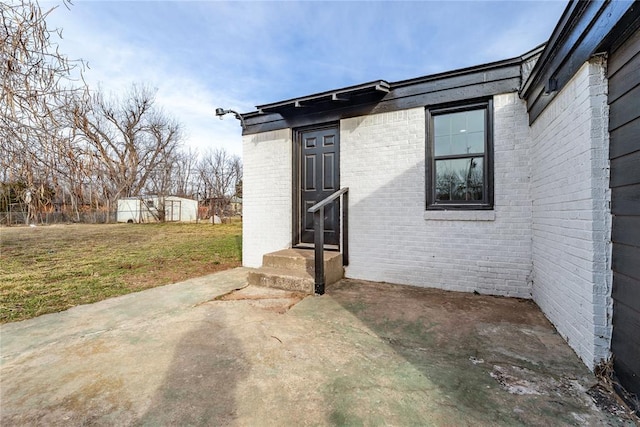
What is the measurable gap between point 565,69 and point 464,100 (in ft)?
5.32

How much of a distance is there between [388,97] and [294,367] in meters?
3.92

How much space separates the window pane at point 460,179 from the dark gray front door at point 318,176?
160 centimetres

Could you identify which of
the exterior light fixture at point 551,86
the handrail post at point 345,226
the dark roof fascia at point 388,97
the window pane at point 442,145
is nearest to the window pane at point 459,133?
the window pane at point 442,145

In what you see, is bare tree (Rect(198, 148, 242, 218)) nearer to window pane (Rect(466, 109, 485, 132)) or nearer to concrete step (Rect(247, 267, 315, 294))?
concrete step (Rect(247, 267, 315, 294))

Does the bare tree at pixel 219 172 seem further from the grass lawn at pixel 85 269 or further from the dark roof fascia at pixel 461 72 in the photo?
the dark roof fascia at pixel 461 72

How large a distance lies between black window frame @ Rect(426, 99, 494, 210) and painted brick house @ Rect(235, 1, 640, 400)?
0.05 feet

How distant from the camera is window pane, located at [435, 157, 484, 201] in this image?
397 centimetres

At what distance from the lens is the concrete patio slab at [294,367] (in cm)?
159

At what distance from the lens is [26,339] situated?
2555 mm

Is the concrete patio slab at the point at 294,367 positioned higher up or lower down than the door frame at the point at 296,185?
lower down

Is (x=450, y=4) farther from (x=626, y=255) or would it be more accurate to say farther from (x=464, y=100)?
(x=626, y=255)

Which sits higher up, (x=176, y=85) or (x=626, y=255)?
(x=176, y=85)

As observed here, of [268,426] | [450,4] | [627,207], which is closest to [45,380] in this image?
[268,426]

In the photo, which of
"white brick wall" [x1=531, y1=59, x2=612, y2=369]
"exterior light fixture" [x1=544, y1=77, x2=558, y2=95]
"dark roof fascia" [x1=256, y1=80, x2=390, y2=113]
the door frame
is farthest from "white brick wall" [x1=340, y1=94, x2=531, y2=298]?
"exterior light fixture" [x1=544, y1=77, x2=558, y2=95]
